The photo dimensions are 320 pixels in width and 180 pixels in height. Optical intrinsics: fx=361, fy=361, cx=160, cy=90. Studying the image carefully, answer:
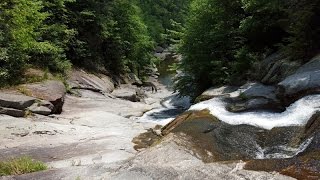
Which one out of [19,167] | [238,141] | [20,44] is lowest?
[19,167]

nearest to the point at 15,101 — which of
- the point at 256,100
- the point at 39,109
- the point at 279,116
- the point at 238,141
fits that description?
the point at 39,109

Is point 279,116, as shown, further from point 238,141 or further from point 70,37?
point 70,37

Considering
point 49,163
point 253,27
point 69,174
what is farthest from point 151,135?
point 253,27

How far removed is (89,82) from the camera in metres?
26.7

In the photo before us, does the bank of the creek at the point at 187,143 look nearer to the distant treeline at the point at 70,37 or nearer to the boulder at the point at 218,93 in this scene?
the boulder at the point at 218,93

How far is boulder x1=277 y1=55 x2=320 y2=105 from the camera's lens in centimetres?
1155

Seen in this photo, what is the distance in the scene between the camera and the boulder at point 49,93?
57.7ft

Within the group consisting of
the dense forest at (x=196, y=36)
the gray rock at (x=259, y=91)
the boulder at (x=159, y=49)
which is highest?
the boulder at (x=159, y=49)

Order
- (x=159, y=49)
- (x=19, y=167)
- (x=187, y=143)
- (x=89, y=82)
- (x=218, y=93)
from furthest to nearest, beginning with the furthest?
(x=159, y=49), (x=89, y=82), (x=218, y=93), (x=187, y=143), (x=19, y=167)

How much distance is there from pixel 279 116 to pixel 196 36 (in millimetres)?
12907

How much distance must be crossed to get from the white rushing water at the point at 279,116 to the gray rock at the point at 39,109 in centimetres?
811

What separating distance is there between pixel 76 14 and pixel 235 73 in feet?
55.0

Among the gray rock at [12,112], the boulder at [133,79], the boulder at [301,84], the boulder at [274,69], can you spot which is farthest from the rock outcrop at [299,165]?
the boulder at [133,79]

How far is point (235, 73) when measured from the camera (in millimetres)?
19156
